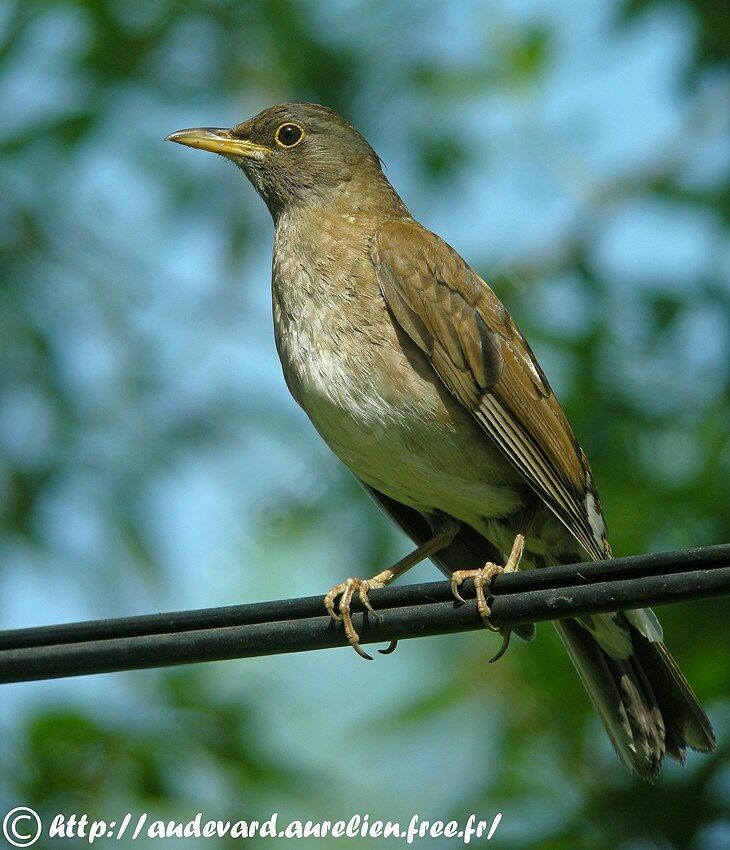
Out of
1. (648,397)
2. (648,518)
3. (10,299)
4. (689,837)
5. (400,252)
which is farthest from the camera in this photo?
(10,299)

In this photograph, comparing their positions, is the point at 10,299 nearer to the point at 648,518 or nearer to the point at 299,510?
the point at 299,510

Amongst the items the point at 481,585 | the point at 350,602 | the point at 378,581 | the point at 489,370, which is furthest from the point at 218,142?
the point at 481,585

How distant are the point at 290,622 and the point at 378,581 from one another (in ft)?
5.84

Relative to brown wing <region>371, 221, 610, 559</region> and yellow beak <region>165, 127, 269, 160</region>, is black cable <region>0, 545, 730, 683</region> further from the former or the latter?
yellow beak <region>165, 127, 269, 160</region>

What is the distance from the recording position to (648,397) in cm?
687

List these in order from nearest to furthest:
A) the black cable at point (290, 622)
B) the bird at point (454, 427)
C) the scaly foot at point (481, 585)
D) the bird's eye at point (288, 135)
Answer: the black cable at point (290, 622) < the scaly foot at point (481, 585) < the bird at point (454, 427) < the bird's eye at point (288, 135)

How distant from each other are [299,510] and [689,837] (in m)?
3.30

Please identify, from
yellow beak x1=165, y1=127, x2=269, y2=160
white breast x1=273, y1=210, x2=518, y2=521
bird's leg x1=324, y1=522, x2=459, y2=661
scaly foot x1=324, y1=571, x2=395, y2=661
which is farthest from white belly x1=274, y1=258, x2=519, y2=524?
yellow beak x1=165, y1=127, x2=269, y2=160

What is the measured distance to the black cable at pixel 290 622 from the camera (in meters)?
3.02

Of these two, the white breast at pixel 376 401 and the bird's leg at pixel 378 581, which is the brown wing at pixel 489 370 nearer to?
the white breast at pixel 376 401

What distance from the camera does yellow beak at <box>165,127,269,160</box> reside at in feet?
19.9

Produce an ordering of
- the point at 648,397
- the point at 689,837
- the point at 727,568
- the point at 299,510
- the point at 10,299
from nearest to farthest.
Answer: the point at 727,568 < the point at 689,837 < the point at 648,397 < the point at 299,510 < the point at 10,299

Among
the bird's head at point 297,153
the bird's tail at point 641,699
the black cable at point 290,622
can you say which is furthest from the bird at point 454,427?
the black cable at point 290,622

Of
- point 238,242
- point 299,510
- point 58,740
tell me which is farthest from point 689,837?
point 238,242
